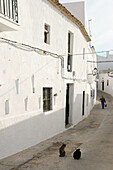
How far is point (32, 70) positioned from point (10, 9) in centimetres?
238

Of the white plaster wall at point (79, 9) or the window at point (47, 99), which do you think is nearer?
the window at point (47, 99)

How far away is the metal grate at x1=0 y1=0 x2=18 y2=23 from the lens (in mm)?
5539

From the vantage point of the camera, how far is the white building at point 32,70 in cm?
610

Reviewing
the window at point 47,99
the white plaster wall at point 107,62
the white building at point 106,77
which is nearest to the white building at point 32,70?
the window at point 47,99

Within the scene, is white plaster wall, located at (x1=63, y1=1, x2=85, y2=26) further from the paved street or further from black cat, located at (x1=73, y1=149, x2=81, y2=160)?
black cat, located at (x1=73, y1=149, x2=81, y2=160)

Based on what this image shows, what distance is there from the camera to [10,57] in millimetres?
6332

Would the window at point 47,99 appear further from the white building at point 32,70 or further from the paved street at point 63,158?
the paved street at point 63,158

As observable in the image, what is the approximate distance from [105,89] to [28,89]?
29.8 m

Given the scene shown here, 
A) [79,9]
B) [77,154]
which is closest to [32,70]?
[77,154]

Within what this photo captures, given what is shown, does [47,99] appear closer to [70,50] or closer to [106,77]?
[70,50]

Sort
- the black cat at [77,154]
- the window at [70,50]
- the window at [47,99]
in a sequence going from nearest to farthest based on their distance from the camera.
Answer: the black cat at [77,154] < the window at [47,99] < the window at [70,50]

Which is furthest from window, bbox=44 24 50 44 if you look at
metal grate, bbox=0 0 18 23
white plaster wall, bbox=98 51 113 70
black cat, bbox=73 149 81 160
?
white plaster wall, bbox=98 51 113 70

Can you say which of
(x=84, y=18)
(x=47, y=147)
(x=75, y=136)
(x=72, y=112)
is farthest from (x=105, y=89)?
(x=47, y=147)

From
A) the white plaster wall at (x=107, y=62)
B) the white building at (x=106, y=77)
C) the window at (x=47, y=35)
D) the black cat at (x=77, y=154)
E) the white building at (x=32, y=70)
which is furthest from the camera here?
the white plaster wall at (x=107, y=62)
